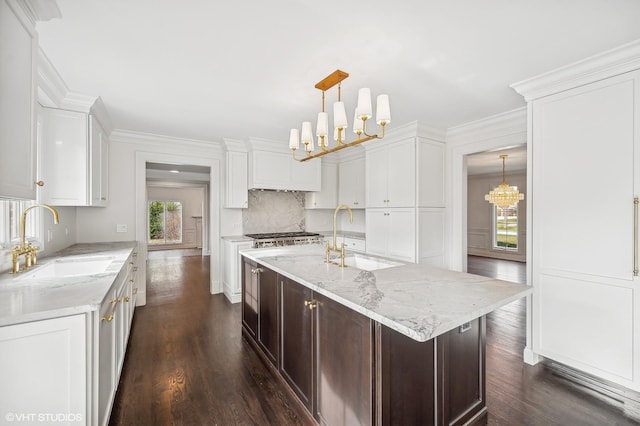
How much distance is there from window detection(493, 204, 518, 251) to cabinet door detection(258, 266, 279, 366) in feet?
26.8

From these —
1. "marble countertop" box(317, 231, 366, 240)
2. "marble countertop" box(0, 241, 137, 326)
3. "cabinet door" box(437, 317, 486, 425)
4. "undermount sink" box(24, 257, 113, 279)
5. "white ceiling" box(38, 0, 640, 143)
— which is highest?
"white ceiling" box(38, 0, 640, 143)

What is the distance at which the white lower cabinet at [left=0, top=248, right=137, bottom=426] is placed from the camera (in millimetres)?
1257

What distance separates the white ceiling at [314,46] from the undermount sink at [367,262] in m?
1.50

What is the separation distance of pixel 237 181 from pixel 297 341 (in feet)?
10.2

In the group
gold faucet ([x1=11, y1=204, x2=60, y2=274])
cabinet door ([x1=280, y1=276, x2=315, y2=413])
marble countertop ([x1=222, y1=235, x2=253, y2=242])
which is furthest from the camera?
marble countertop ([x1=222, y1=235, x2=253, y2=242])

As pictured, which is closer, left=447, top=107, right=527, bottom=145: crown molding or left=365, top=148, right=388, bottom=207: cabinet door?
left=447, top=107, right=527, bottom=145: crown molding

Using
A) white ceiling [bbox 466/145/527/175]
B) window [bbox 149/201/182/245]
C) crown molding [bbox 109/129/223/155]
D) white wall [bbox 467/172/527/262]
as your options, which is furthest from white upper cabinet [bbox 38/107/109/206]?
white wall [bbox 467/172/527/262]

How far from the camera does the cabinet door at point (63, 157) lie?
263 centimetres

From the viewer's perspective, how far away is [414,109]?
3158 millimetres

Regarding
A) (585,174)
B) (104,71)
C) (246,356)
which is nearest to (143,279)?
(246,356)

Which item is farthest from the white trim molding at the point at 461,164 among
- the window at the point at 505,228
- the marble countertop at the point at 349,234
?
the window at the point at 505,228

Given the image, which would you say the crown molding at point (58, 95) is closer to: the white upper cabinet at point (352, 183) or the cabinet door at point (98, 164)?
the cabinet door at point (98, 164)

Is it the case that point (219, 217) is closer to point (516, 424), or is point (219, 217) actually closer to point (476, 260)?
point (516, 424)

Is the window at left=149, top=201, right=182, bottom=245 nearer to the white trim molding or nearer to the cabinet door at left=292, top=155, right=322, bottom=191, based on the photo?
the cabinet door at left=292, top=155, right=322, bottom=191
